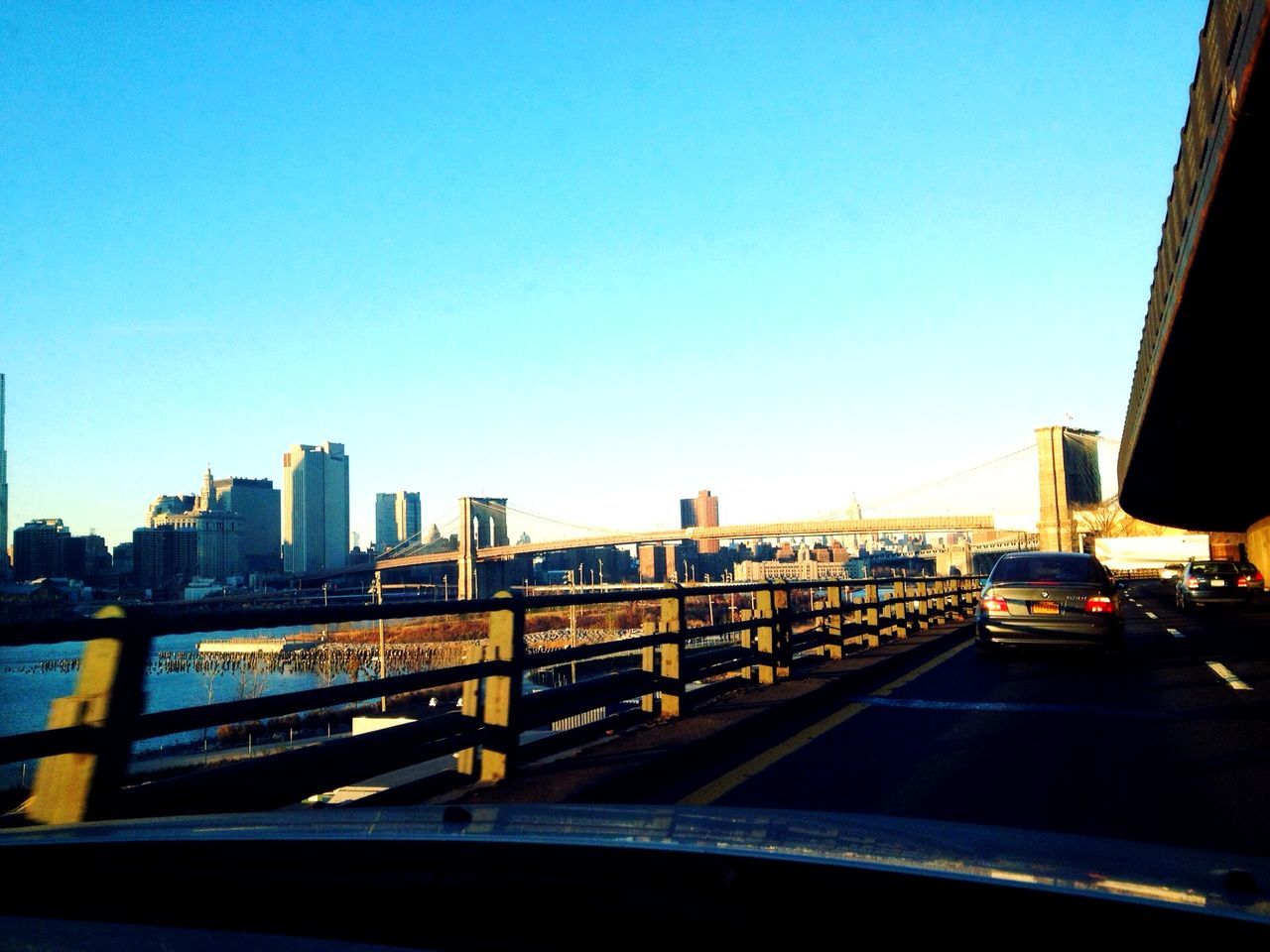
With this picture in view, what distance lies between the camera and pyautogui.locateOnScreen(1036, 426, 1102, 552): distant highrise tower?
3920 inches

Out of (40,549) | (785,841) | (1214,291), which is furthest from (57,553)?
(1214,291)

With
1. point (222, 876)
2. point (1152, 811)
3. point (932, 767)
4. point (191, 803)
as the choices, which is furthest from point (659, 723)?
point (222, 876)

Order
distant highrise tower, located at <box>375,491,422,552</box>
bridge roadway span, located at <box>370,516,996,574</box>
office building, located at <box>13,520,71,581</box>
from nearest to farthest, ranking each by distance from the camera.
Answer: office building, located at <box>13,520,71,581</box>, bridge roadway span, located at <box>370,516,996,574</box>, distant highrise tower, located at <box>375,491,422,552</box>

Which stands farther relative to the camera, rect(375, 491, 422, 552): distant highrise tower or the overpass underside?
rect(375, 491, 422, 552): distant highrise tower

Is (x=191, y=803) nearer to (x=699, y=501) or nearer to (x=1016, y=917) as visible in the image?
(x=1016, y=917)

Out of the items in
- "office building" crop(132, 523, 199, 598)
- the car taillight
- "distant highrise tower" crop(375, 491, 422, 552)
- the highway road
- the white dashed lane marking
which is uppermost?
"distant highrise tower" crop(375, 491, 422, 552)

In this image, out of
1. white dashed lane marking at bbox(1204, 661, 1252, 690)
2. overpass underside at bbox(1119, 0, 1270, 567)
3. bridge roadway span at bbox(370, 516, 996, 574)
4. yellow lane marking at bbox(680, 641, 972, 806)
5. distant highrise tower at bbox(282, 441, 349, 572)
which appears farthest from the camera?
bridge roadway span at bbox(370, 516, 996, 574)

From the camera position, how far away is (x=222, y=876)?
2438 mm

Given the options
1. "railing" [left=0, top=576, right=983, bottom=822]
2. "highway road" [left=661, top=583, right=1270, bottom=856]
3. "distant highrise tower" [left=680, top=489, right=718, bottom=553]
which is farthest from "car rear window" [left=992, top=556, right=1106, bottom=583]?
"distant highrise tower" [left=680, top=489, right=718, bottom=553]

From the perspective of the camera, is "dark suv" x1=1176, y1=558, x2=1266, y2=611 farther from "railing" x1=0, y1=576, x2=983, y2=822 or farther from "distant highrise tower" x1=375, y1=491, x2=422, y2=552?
"distant highrise tower" x1=375, y1=491, x2=422, y2=552

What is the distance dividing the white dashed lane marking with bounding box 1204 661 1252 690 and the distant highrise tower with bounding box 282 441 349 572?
27598 millimetres

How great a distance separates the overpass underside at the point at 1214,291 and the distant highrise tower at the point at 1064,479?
61410 mm

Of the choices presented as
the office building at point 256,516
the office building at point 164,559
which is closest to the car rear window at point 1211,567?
the office building at point 256,516

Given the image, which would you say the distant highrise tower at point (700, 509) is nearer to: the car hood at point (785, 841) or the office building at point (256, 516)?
the office building at point (256, 516)
